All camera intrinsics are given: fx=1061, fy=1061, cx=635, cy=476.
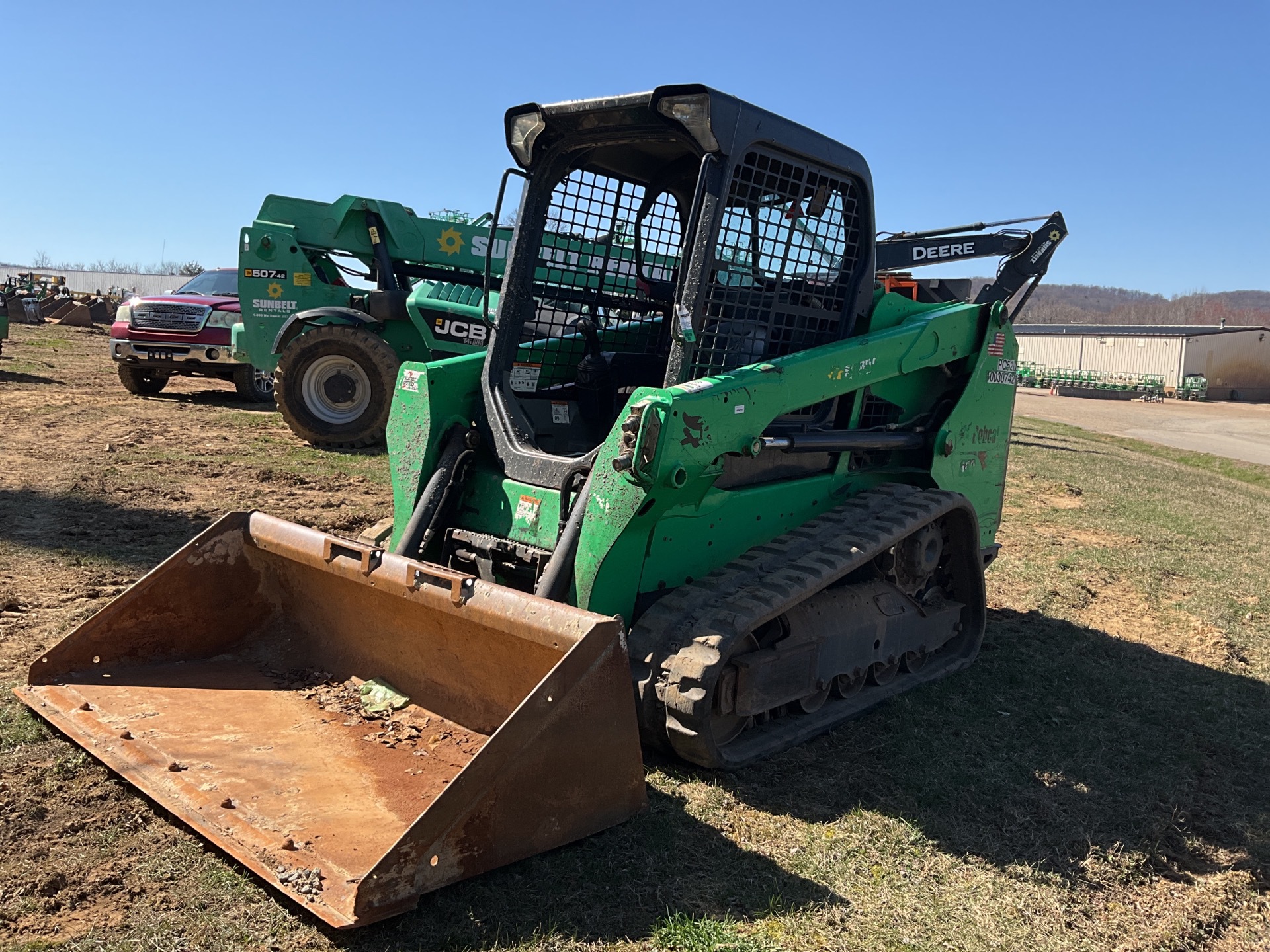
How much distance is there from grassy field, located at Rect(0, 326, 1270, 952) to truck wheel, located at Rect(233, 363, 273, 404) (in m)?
7.10

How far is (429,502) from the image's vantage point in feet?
15.1

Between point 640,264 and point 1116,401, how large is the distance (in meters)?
43.9

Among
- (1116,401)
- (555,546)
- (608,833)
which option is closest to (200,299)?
(555,546)

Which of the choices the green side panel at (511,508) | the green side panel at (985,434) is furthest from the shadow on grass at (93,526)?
the green side panel at (985,434)

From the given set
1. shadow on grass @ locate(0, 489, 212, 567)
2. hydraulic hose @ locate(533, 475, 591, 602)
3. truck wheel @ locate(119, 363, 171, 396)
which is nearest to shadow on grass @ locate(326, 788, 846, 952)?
hydraulic hose @ locate(533, 475, 591, 602)

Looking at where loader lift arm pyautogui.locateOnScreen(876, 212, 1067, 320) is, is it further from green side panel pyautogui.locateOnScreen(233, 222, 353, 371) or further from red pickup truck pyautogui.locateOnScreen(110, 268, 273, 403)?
red pickup truck pyautogui.locateOnScreen(110, 268, 273, 403)

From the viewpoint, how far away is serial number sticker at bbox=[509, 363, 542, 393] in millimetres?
5016

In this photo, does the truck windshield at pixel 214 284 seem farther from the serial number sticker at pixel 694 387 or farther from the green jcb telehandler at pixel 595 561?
the serial number sticker at pixel 694 387

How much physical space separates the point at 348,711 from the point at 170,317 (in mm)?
11781

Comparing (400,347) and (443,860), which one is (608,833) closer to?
(443,860)

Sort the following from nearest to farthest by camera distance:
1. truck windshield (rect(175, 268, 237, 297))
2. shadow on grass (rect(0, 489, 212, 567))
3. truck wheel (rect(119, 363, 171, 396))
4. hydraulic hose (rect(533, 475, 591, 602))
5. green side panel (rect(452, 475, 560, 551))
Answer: hydraulic hose (rect(533, 475, 591, 602))
green side panel (rect(452, 475, 560, 551))
shadow on grass (rect(0, 489, 212, 567))
truck wheel (rect(119, 363, 171, 396))
truck windshield (rect(175, 268, 237, 297))

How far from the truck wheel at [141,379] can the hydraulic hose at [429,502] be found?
1152cm

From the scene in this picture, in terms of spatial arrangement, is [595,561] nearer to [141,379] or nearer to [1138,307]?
[141,379]

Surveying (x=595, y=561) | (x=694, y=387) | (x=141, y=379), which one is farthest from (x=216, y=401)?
(x=694, y=387)
